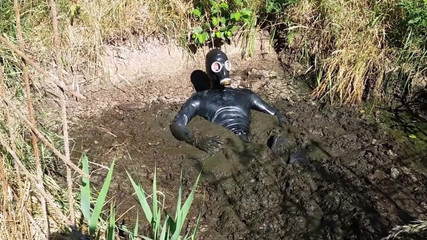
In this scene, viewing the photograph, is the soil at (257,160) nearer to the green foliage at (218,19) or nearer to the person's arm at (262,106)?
the person's arm at (262,106)

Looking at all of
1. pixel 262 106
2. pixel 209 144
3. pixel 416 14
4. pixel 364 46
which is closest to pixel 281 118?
pixel 262 106

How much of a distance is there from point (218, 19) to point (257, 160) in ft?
5.50

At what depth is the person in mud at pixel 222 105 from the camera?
15.5ft

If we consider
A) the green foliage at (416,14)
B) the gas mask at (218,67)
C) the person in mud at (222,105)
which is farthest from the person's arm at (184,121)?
the green foliage at (416,14)

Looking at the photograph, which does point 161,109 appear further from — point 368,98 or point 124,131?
point 368,98

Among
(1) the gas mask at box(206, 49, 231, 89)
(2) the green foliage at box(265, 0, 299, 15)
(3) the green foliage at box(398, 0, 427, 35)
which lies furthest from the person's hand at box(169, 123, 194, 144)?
(3) the green foliage at box(398, 0, 427, 35)

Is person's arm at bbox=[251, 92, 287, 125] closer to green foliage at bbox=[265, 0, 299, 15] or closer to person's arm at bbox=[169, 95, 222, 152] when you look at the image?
person's arm at bbox=[169, 95, 222, 152]

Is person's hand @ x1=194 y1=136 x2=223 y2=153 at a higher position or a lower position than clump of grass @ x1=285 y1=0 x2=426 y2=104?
lower

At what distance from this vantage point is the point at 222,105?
4.86m

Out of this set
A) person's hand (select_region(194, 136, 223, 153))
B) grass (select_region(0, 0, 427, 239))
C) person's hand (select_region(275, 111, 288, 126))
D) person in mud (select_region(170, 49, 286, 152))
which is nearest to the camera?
person's hand (select_region(194, 136, 223, 153))

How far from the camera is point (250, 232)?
3611 millimetres

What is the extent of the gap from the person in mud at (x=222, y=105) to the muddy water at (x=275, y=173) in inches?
3.5

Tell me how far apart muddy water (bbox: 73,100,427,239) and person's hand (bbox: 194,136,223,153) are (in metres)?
0.06

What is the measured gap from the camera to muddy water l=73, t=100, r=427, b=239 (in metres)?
3.67
